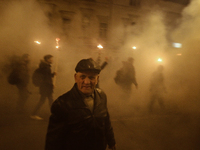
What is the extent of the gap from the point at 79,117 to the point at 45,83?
1.79m

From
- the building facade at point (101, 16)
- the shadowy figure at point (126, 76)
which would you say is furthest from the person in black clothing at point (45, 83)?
the shadowy figure at point (126, 76)

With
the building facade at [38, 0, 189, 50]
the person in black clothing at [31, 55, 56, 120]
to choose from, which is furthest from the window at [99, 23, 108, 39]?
the person in black clothing at [31, 55, 56, 120]

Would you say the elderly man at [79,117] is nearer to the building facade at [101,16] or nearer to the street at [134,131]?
the street at [134,131]

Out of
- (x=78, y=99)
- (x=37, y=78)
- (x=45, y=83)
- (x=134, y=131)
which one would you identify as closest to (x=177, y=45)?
(x=134, y=131)

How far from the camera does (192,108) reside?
2.95 m

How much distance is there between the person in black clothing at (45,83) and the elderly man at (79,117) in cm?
156

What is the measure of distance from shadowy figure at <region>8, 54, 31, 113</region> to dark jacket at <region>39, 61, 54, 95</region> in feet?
1.25

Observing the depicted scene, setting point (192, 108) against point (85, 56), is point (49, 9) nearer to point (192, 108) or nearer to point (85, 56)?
point (85, 56)

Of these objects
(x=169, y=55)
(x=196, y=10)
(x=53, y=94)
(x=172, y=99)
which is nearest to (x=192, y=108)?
(x=172, y=99)

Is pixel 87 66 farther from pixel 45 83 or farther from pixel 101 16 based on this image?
pixel 101 16

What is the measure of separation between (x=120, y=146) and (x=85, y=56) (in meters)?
1.91

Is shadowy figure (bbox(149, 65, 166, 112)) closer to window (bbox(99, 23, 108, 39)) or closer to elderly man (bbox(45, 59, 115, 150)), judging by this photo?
window (bbox(99, 23, 108, 39))

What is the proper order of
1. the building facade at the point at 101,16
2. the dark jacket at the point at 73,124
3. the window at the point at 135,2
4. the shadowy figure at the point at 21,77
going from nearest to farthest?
the dark jacket at the point at 73,124 → the shadowy figure at the point at 21,77 → the building facade at the point at 101,16 → the window at the point at 135,2

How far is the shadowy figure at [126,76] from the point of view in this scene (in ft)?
9.66
